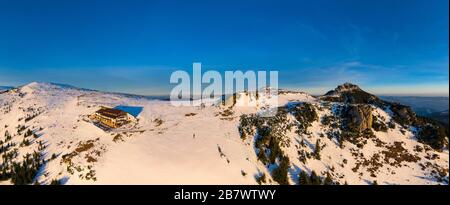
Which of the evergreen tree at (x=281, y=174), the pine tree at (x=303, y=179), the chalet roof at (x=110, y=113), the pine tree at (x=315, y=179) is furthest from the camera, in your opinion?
the chalet roof at (x=110, y=113)

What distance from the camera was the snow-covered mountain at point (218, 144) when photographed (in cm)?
4591

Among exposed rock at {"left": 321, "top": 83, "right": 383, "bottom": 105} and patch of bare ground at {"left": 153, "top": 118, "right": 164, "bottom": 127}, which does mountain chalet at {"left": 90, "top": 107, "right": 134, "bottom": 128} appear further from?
exposed rock at {"left": 321, "top": 83, "right": 383, "bottom": 105}

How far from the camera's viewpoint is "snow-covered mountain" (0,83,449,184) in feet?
151

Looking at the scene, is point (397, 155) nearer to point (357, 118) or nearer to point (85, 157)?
point (357, 118)

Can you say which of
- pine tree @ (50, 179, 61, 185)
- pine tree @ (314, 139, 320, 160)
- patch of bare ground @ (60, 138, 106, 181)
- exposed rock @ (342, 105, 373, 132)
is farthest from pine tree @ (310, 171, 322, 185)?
pine tree @ (50, 179, 61, 185)

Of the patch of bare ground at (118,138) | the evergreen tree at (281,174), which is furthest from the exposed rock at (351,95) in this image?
the patch of bare ground at (118,138)

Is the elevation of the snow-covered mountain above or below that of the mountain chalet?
below

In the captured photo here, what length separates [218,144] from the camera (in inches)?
2387

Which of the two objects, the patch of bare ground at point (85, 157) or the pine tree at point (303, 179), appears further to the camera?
the pine tree at point (303, 179)

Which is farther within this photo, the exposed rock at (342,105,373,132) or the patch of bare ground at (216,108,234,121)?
the exposed rock at (342,105,373,132)

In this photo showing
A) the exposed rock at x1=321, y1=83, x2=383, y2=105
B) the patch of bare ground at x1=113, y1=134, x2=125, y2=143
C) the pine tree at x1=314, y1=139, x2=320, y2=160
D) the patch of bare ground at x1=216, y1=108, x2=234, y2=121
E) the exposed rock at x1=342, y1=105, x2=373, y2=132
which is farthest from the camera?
the exposed rock at x1=321, y1=83, x2=383, y2=105

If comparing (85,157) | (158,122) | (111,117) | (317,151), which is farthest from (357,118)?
(85,157)

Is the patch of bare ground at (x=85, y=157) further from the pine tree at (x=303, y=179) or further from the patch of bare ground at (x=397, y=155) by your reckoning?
the patch of bare ground at (x=397, y=155)
